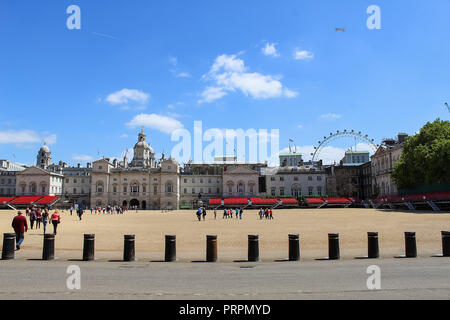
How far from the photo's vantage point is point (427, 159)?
53.8 meters

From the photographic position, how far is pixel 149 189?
101250 mm

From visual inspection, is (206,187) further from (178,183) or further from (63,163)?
(63,163)

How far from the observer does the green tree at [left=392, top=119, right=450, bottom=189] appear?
174 feet

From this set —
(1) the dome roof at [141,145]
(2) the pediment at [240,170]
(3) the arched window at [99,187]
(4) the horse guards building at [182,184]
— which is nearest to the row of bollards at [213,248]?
(4) the horse guards building at [182,184]

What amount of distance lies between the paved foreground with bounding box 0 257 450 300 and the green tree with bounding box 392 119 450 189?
46.5m

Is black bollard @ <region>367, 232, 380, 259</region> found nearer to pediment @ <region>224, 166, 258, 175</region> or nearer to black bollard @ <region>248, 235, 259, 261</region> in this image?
black bollard @ <region>248, 235, 259, 261</region>

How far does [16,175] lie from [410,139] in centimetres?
10702

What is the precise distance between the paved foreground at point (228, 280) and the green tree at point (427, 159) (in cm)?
4655

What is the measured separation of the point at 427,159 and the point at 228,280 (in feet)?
177

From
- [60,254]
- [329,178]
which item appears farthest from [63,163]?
[60,254]

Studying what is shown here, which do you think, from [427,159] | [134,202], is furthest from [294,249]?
[134,202]

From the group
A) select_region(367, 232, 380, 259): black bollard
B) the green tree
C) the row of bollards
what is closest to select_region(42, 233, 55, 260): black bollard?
the row of bollards

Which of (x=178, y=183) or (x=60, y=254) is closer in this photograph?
(x=60, y=254)
